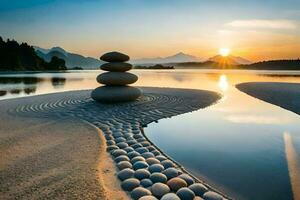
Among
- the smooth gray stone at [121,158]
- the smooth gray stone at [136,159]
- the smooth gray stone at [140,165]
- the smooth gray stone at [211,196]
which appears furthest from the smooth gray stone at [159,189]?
the smooth gray stone at [121,158]

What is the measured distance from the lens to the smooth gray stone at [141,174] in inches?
162

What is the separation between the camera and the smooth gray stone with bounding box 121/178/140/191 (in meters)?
3.76

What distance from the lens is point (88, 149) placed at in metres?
5.37

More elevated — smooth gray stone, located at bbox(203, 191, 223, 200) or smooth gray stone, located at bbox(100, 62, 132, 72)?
smooth gray stone, located at bbox(100, 62, 132, 72)

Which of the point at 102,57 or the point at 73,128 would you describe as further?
the point at 102,57

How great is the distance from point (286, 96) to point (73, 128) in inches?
497

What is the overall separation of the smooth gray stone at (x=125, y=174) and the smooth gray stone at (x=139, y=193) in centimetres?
50

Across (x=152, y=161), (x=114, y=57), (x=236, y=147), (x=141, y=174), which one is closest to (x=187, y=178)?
(x=141, y=174)

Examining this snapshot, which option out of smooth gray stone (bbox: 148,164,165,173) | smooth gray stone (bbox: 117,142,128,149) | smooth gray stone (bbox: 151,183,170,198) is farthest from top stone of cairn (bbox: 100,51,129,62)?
smooth gray stone (bbox: 151,183,170,198)

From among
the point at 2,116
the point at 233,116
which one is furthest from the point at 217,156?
the point at 2,116

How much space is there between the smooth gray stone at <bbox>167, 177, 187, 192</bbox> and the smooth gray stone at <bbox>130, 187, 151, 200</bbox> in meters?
0.39

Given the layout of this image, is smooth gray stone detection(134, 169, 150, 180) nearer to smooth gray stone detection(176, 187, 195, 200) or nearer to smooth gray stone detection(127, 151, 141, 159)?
smooth gray stone detection(176, 187, 195, 200)

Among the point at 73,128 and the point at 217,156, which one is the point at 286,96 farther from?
the point at 73,128

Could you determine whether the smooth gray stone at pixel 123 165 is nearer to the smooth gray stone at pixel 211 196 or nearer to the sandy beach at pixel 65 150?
the sandy beach at pixel 65 150
